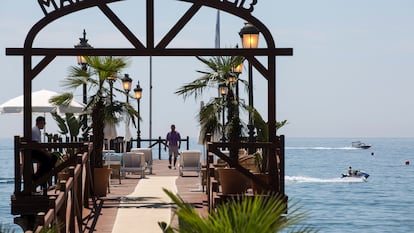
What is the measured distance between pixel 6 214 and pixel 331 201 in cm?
2342

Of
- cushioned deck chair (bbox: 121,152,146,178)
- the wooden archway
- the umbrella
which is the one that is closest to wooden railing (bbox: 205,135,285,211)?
the wooden archway

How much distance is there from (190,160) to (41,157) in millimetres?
10141

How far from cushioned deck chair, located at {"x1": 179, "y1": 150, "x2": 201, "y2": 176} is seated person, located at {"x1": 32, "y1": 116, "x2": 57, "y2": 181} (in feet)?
31.6

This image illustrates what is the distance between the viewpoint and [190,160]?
92.3 feet

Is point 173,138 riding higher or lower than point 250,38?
lower

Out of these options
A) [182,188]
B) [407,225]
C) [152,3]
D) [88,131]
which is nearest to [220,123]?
[182,188]

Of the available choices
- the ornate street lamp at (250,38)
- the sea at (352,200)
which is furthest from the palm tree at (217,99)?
the sea at (352,200)

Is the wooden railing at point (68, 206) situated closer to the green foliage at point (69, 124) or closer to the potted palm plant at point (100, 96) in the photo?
the potted palm plant at point (100, 96)

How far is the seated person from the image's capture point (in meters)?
18.3

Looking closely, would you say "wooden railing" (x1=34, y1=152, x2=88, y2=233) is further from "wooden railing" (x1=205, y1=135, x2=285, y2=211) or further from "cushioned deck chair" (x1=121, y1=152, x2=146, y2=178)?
"cushioned deck chair" (x1=121, y1=152, x2=146, y2=178)

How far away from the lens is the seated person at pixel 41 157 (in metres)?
18.3

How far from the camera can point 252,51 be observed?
17.8 m

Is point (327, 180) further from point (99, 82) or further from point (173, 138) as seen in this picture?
point (99, 82)

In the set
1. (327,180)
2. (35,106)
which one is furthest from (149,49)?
(327,180)
